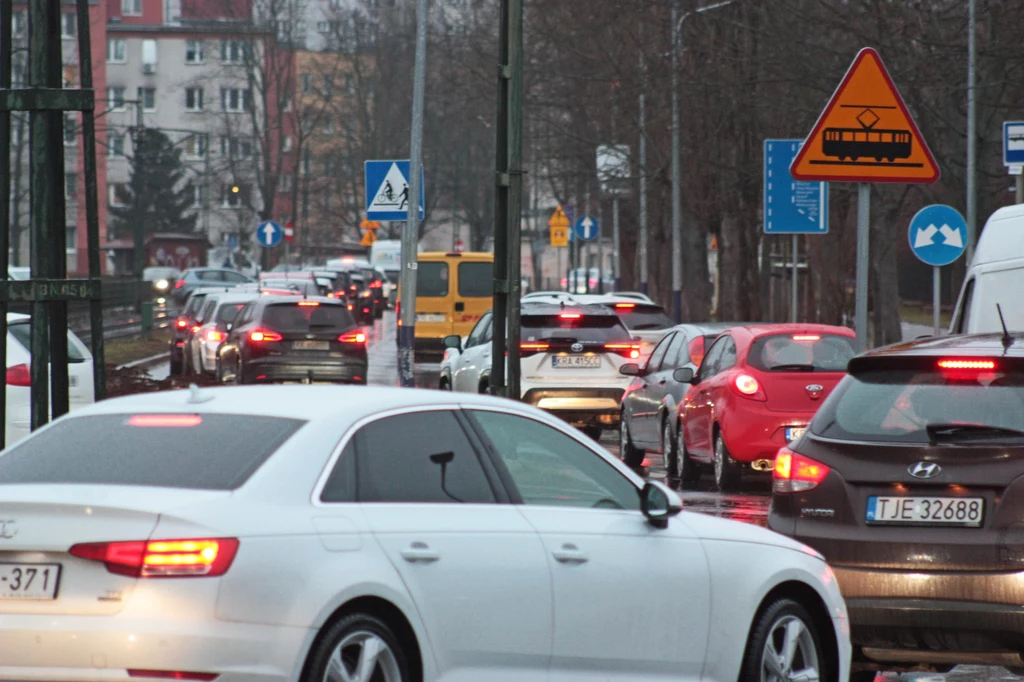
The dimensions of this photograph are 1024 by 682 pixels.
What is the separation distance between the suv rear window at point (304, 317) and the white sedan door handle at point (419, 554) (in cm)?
2290

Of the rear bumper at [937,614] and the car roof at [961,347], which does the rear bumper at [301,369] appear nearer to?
the car roof at [961,347]

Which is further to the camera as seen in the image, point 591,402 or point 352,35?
point 352,35

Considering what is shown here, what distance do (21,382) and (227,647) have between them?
916 cm

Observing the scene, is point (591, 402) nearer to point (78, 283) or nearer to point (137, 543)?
point (78, 283)

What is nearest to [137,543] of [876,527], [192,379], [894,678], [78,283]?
[876,527]

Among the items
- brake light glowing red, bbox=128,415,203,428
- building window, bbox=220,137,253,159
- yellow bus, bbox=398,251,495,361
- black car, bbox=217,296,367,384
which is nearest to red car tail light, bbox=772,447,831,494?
brake light glowing red, bbox=128,415,203,428

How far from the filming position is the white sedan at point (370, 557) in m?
5.59

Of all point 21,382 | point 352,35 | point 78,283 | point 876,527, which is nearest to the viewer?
point 876,527

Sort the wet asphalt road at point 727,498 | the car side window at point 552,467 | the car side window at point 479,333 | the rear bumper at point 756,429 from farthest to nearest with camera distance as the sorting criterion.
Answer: the car side window at point 479,333 → the rear bumper at point 756,429 → the wet asphalt road at point 727,498 → the car side window at point 552,467

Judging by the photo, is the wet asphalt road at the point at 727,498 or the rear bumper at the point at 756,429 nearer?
the wet asphalt road at the point at 727,498

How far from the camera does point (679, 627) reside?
7016mm

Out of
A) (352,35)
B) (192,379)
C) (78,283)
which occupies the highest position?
(352,35)

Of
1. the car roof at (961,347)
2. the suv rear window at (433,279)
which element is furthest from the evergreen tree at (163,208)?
the car roof at (961,347)

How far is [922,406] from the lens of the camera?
8.28 m
